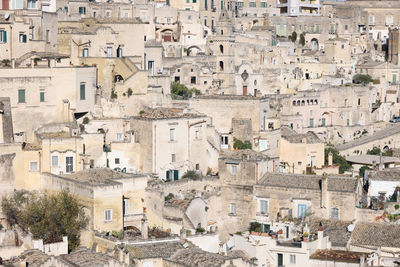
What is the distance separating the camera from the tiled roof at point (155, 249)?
37.5 m

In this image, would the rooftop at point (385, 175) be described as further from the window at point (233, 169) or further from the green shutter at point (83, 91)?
the green shutter at point (83, 91)

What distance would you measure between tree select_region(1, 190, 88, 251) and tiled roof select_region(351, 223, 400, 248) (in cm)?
1017

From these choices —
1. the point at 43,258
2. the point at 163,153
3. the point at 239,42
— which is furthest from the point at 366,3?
the point at 43,258

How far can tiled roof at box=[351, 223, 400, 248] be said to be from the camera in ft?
139

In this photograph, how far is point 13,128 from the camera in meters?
47.1

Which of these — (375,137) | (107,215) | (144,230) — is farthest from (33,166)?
(375,137)

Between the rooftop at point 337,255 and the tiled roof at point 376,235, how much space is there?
1.66 m

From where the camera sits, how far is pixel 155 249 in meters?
38.4

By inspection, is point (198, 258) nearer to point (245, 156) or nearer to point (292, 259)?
point (292, 259)

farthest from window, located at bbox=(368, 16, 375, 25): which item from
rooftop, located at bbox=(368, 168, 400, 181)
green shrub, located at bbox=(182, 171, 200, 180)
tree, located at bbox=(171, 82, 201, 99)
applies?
green shrub, located at bbox=(182, 171, 200, 180)

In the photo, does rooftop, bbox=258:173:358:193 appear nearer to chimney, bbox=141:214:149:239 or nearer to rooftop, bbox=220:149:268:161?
rooftop, bbox=220:149:268:161

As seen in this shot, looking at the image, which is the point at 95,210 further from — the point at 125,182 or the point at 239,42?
the point at 239,42

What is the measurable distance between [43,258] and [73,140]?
10707 millimetres

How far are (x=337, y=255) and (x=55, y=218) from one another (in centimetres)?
1004
